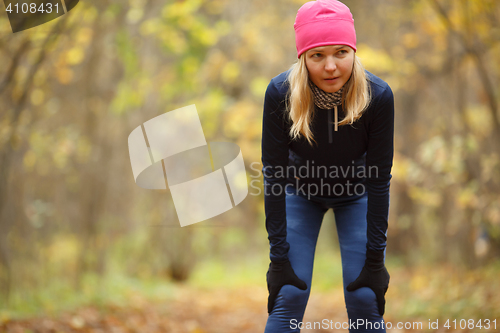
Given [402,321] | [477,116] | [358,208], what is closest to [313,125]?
[358,208]

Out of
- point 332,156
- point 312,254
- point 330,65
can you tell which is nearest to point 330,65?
point 330,65

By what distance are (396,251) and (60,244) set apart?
26.6ft

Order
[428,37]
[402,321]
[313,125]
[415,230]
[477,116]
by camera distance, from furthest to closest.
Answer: [415,230], [428,37], [477,116], [402,321], [313,125]

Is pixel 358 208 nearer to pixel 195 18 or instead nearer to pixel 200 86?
pixel 195 18

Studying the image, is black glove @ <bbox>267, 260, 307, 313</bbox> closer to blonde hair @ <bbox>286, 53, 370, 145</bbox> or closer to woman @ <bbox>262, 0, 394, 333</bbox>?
woman @ <bbox>262, 0, 394, 333</bbox>

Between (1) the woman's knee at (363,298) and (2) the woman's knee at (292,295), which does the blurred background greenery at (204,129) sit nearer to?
(1) the woman's knee at (363,298)

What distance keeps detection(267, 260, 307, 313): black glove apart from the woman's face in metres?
0.95

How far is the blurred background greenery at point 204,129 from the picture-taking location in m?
4.89

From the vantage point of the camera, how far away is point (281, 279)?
2094mm

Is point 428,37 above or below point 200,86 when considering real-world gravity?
above

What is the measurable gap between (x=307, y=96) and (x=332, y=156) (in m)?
0.39

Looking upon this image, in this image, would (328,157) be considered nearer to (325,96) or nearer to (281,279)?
(325,96)

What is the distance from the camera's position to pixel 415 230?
9805mm

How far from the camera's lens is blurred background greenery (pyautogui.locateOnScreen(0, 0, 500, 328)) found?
489 centimetres
